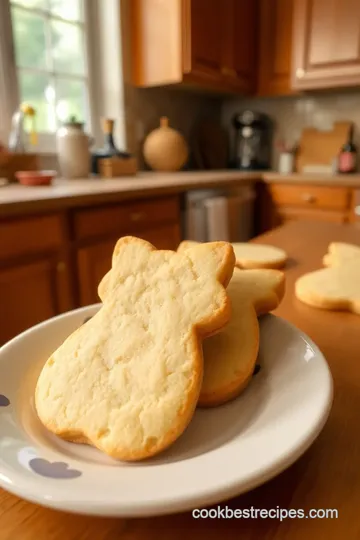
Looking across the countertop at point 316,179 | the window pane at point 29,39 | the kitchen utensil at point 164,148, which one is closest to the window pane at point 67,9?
the window pane at point 29,39

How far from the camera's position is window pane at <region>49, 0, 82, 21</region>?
7.82 ft

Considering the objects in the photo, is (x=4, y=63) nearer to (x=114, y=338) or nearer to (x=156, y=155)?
(x=156, y=155)

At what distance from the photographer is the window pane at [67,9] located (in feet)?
7.82

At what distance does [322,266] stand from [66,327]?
1.85 ft

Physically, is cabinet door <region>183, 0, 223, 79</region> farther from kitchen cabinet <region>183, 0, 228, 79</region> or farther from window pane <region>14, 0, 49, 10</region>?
window pane <region>14, 0, 49, 10</region>

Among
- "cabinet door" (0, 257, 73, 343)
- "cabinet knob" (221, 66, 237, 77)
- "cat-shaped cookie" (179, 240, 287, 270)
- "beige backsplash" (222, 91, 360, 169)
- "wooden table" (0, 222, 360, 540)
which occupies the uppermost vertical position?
"cabinet knob" (221, 66, 237, 77)

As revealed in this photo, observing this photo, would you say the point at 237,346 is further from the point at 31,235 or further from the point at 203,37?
the point at 203,37

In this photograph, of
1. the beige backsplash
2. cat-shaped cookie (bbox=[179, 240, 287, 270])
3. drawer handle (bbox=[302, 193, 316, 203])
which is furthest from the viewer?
the beige backsplash

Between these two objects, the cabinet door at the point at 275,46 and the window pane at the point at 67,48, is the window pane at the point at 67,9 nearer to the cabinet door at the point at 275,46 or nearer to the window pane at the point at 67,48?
the window pane at the point at 67,48

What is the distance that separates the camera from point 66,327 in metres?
0.49

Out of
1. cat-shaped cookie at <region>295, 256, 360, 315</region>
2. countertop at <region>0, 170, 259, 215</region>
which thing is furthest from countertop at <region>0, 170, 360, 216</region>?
cat-shaped cookie at <region>295, 256, 360, 315</region>

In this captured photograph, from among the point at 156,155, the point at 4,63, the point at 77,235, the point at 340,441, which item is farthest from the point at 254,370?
the point at 156,155

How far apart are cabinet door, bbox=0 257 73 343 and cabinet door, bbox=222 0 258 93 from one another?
1.89 metres

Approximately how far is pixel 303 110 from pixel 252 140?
1.36ft
